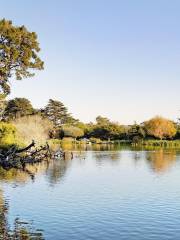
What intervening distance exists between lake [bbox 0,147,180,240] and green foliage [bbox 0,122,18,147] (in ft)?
53.4

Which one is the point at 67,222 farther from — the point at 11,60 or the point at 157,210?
the point at 11,60

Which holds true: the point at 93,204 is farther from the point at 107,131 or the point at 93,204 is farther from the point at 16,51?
the point at 107,131

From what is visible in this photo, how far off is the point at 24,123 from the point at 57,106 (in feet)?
195

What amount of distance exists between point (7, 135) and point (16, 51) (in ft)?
52.4

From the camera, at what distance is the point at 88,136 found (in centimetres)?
14575

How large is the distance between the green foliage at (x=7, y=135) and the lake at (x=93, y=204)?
53.4 feet

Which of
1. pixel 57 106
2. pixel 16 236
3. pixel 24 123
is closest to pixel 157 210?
pixel 16 236

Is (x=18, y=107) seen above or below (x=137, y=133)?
above

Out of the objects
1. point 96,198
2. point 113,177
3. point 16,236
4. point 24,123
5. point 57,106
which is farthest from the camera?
point 57,106

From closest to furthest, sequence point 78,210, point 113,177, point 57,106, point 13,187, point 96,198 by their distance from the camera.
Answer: point 78,210 < point 96,198 < point 13,187 < point 113,177 < point 57,106

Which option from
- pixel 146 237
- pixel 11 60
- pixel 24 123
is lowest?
pixel 146 237

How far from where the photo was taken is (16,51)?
157 feet

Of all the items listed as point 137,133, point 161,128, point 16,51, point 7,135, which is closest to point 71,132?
point 137,133

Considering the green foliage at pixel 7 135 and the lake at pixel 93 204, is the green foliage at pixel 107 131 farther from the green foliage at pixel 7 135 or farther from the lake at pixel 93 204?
the lake at pixel 93 204
